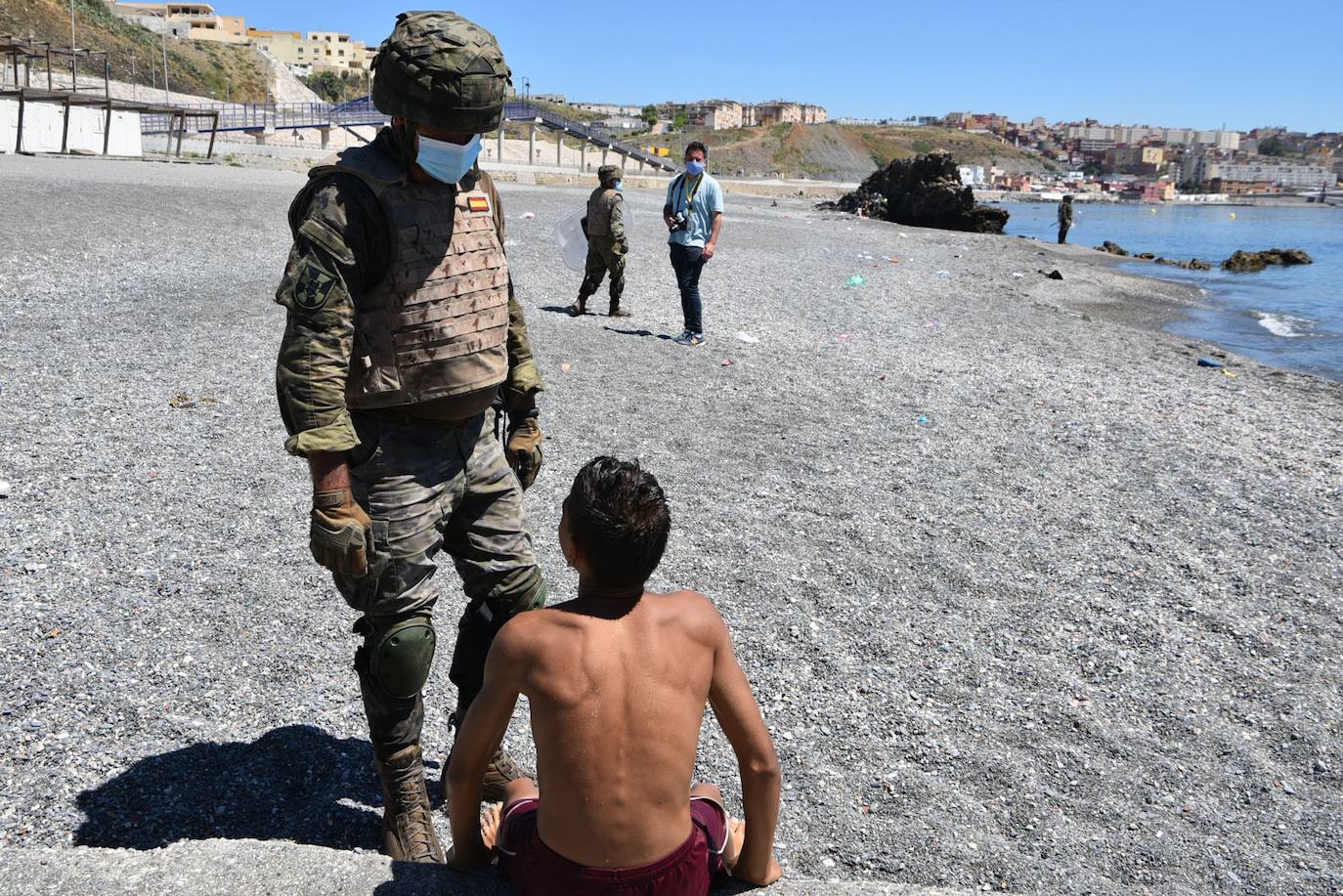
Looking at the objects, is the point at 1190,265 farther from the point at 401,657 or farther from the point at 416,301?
the point at 401,657

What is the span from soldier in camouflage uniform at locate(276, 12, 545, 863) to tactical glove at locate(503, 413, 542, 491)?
0.27 m

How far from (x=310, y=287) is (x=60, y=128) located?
32384 mm

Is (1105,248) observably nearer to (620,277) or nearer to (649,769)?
(620,277)

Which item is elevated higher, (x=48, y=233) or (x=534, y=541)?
(x=48, y=233)

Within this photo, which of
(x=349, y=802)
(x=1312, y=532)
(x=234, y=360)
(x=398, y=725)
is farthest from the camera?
(x=234, y=360)

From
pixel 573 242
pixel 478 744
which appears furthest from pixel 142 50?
pixel 478 744

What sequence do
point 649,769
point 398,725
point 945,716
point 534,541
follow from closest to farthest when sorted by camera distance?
point 649,769, point 398,725, point 945,716, point 534,541

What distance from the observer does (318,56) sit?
147m

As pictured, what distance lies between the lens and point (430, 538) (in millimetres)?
2797

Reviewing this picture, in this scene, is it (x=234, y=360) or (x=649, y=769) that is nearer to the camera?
(x=649, y=769)

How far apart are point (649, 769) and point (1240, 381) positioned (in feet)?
38.5

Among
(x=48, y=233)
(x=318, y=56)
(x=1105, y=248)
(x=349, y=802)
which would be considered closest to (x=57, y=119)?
(x=48, y=233)

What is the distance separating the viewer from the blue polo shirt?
1041 cm

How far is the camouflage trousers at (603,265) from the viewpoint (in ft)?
38.8
